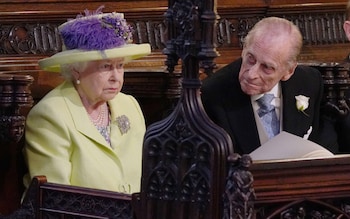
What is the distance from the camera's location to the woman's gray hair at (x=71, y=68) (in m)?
3.67

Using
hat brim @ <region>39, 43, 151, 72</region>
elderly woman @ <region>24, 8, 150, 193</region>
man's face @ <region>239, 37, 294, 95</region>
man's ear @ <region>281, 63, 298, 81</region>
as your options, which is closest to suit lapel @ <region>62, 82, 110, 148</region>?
elderly woman @ <region>24, 8, 150, 193</region>

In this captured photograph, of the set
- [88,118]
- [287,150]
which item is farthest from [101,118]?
[287,150]

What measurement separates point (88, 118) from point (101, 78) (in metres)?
0.14

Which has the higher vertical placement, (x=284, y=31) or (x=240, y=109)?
(x=284, y=31)

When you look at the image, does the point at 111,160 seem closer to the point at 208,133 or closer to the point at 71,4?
the point at 71,4

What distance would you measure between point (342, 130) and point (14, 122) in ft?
4.07

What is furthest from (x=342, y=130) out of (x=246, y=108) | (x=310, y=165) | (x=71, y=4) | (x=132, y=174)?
(x=310, y=165)

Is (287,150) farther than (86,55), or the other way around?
(86,55)

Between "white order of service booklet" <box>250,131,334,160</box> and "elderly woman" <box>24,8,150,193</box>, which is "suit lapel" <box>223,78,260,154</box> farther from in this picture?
"white order of service booklet" <box>250,131,334,160</box>

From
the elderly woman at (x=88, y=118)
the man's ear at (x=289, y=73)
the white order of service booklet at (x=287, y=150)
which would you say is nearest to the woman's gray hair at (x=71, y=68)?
the elderly woman at (x=88, y=118)

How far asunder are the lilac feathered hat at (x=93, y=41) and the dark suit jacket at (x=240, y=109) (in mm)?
296

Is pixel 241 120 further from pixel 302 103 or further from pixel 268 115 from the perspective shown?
pixel 302 103

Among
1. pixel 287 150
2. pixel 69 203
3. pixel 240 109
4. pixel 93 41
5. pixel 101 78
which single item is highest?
pixel 93 41

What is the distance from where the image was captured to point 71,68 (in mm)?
3695
